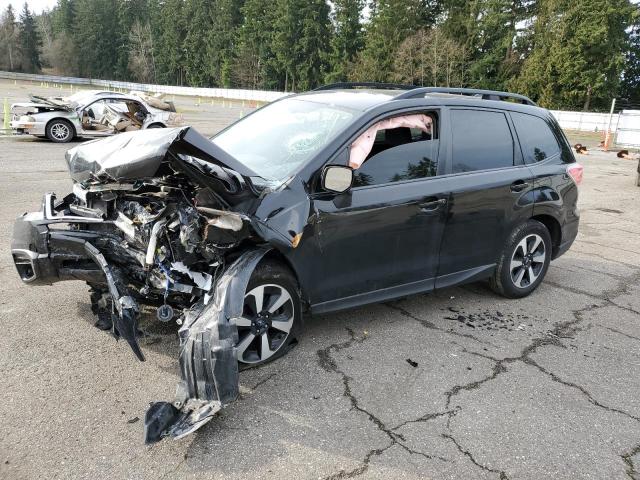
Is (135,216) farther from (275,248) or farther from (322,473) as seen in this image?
(322,473)

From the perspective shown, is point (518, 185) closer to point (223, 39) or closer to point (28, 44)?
point (223, 39)

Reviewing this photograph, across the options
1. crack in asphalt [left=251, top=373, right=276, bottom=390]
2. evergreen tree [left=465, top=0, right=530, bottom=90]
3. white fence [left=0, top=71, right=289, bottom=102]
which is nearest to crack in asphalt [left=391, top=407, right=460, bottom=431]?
crack in asphalt [left=251, top=373, right=276, bottom=390]

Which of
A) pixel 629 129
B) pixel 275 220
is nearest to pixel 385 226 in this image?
pixel 275 220

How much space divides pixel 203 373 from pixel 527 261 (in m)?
3.45

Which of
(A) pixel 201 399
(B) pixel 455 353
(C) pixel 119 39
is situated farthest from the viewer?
(C) pixel 119 39

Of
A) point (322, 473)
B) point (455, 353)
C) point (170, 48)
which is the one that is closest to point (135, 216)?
point (322, 473)

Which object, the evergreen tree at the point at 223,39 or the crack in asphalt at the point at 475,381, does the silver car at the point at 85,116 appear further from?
the evergreen tree at the point at 223,39

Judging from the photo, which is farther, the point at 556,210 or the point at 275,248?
the point at 556,210

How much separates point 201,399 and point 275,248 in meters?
1.05

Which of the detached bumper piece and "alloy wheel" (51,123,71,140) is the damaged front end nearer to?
the detached bumper piece

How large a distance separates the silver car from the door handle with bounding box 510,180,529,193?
13.2 m

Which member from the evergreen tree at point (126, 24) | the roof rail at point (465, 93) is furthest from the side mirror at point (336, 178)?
the evergreen tree at point (126, 24)

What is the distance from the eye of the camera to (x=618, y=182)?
13859 mm

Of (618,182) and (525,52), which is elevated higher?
(525,52)
